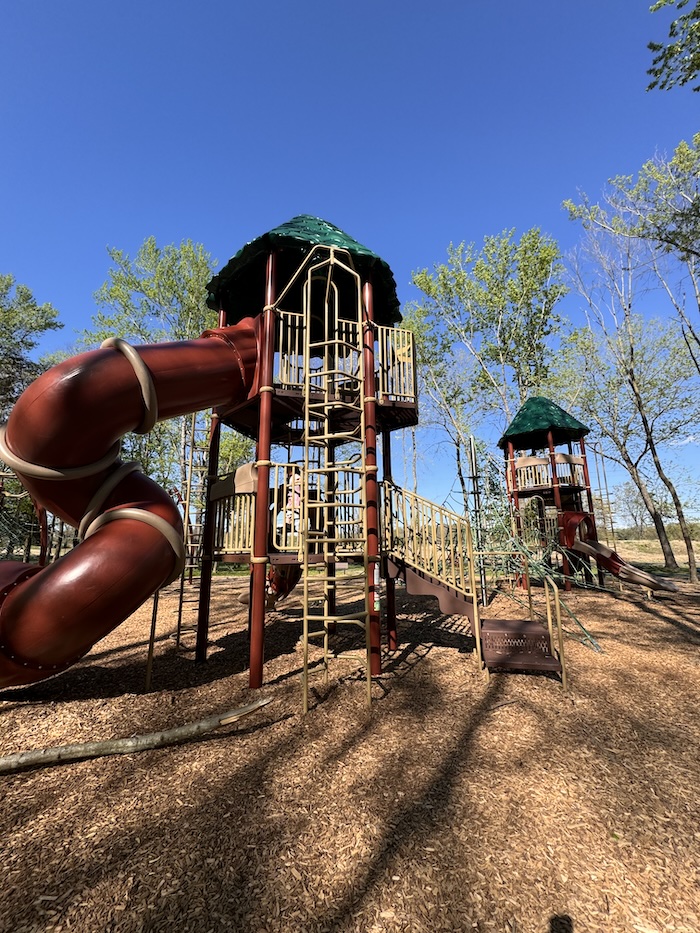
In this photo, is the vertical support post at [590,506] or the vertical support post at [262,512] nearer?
the vertical support post at [262,512]

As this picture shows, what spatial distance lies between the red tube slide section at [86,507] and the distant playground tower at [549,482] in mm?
13404

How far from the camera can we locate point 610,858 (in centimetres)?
306

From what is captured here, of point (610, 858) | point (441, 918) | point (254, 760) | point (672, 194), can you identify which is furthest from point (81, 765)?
point (672, 194)

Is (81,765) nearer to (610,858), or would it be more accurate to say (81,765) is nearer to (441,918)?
(441,918)

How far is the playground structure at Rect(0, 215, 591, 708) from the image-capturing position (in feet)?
13.4

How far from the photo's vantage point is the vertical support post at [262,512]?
6.24 metres

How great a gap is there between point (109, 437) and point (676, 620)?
43.9ft

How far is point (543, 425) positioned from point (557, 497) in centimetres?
351

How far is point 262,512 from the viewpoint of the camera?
6441 mm

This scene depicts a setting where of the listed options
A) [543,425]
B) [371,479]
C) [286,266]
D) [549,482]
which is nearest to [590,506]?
[549,482]

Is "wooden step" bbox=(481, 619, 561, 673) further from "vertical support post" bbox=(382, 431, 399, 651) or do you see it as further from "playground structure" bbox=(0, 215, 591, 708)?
"vertical support post" bbox=(382, 431, 399, 651)

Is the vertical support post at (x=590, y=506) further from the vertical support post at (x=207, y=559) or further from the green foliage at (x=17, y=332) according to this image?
the green foliage at (x=17, y=332)

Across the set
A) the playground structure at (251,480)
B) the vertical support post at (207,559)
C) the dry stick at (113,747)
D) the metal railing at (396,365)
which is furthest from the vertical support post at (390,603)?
the dry stick at (113,747)

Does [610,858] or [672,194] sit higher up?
[672,194]
